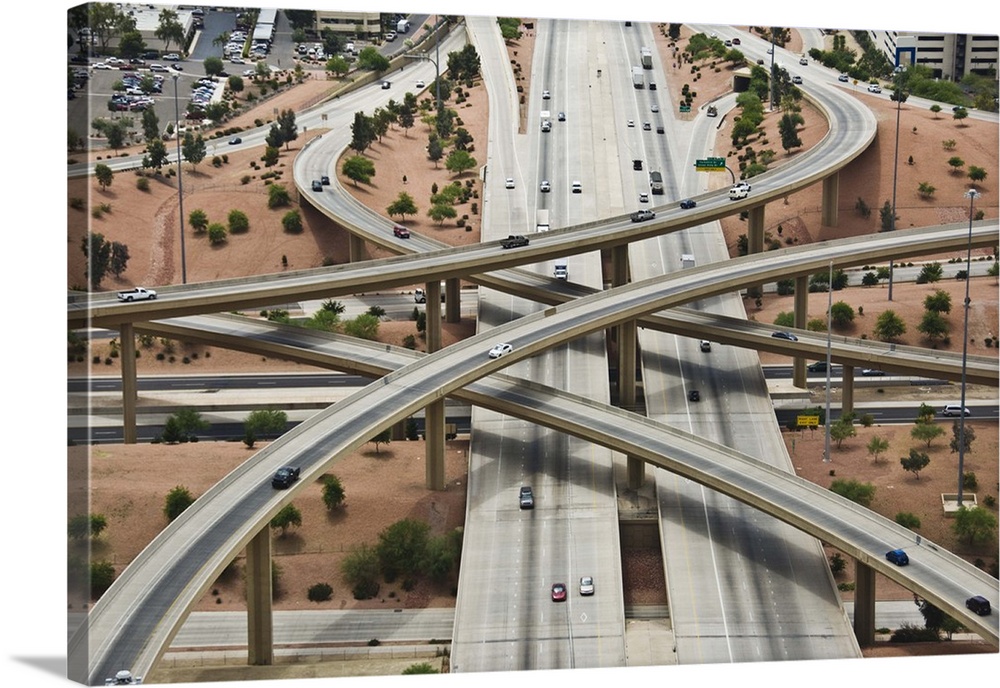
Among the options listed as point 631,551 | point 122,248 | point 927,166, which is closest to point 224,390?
point 122,248

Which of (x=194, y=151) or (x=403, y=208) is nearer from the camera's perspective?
(x=403, y=208)

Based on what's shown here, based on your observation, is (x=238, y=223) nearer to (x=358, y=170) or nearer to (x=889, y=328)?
(x=358, y=170)

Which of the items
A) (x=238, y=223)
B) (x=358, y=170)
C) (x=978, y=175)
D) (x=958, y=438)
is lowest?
(x=958, y=438)

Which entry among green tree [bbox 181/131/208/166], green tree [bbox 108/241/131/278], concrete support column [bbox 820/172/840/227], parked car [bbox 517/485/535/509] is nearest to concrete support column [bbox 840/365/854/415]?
parked car [bbox 517/485/535/509]

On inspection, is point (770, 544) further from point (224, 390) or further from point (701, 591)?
point (224, 390)

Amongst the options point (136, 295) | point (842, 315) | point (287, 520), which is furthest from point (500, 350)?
point (842, 315)

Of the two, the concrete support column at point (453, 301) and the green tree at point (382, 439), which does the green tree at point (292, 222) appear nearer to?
the concrete support column at point (453, 301)

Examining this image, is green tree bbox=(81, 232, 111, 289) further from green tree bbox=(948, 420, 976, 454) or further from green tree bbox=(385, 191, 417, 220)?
green tree bbox=(948, 420, 976, 454)
